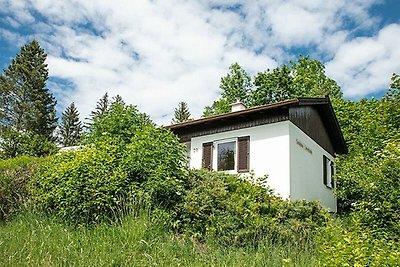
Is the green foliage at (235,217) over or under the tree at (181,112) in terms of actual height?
under

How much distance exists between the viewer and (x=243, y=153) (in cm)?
1401

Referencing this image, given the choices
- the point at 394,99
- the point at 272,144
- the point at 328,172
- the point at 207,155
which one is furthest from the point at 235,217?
the point at 328,172

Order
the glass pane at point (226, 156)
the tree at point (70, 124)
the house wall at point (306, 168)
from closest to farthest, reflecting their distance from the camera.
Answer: the house wall at point (306, 168), the glass pane at point (226, 156), the tree at point (70, 124)

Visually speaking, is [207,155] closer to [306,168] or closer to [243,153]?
[243,153]

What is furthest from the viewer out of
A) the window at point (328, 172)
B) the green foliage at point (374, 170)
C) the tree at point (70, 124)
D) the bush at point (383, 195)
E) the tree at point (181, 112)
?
the tree at point (181, 112)

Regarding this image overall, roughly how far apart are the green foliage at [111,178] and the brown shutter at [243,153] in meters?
5.44

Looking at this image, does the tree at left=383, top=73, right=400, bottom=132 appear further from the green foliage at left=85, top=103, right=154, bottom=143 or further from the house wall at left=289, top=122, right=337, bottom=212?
the green foliage at left=85, top=103, right=154, bottom=143

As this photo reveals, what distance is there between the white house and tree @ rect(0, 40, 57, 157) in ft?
69.3

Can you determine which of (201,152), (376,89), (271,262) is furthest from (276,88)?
(271,262)

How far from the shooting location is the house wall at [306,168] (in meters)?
13.3

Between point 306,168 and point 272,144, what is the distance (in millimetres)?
2169

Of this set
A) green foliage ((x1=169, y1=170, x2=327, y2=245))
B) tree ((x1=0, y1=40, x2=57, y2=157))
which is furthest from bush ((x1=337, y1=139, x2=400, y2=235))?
tree ((x1=0, y1=40, x2=57, y2=157))

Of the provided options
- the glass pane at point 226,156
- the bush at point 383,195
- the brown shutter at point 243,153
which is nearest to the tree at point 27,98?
the glass pane at point 226,156

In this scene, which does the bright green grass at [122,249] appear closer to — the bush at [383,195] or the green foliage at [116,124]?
the green foliage at [116,124]
